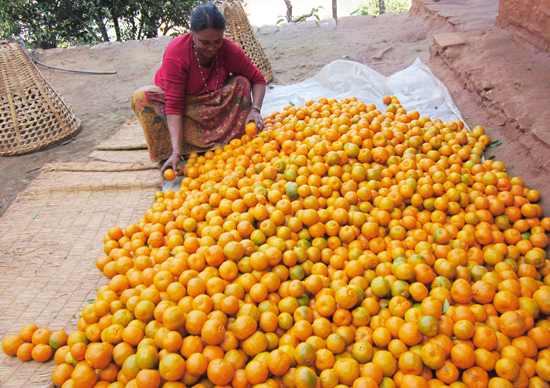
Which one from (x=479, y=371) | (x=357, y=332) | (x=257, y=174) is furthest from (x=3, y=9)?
(x=479, y=371)

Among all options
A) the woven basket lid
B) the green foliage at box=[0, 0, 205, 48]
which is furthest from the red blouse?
the green foliage at box=[0, 0, 205, 48]

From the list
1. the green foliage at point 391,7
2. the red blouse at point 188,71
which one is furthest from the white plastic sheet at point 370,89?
the green foliage at point 391,7

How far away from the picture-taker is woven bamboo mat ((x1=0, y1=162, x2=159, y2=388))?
2.34m

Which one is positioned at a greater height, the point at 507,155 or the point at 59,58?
the point at 59,58

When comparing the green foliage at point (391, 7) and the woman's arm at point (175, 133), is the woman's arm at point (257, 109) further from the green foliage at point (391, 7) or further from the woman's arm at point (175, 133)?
the green foliage at point (391, 7)

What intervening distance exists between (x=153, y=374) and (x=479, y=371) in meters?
1.63

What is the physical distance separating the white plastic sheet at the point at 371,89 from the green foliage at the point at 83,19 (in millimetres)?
5931

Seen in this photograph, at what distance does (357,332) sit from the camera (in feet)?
6.34

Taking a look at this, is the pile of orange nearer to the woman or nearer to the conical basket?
the woman

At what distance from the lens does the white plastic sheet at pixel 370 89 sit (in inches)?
Answer: 174

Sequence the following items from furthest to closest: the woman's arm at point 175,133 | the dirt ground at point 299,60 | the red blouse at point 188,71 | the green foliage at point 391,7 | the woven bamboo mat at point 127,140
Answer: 1. the green foliage at point 391,7
2. the woven bamboo mat at point 127,140
3. the dirt ground at point 299,60
4. the woman's arm at point 175,133
5. the red blouse at point 188,71

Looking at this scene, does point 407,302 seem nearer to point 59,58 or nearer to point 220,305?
point 220,305

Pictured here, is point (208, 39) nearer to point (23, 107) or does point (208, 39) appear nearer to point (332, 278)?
point (332, 278)

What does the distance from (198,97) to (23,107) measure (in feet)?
9.22
